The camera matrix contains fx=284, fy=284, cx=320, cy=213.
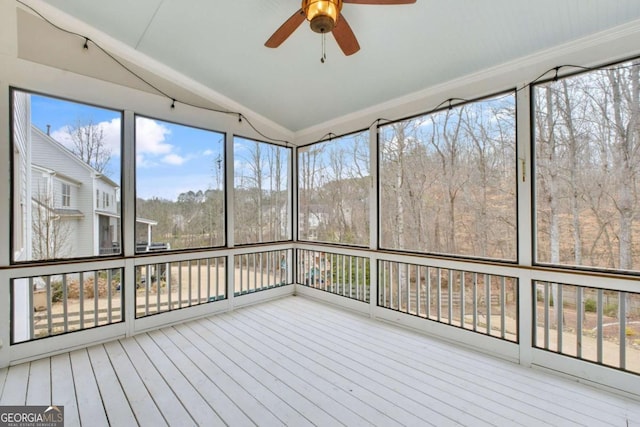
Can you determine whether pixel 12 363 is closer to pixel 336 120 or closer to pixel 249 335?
pixel 249 335

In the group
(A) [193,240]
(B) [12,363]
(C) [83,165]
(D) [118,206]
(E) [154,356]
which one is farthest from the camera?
(A) [193,240]

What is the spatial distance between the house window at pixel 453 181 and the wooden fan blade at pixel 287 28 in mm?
2035

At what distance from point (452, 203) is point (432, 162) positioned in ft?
1.92

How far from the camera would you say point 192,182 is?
3.88m

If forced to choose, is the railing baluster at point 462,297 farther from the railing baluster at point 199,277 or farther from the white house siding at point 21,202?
the white house siding at point 21,202

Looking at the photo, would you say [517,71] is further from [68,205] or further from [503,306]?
[68,205]

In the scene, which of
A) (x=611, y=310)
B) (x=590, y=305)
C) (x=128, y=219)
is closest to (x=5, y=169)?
(x=128, y=219)

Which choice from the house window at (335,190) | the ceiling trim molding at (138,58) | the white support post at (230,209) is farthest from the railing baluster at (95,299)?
the house window at (335,190)

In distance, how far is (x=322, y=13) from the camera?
1.58m

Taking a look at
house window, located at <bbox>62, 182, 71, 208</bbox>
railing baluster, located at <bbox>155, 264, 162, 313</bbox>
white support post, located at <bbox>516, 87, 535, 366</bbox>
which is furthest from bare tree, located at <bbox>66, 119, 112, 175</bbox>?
white support post, located at <bbox>516, 87, 535, 366</bbox>

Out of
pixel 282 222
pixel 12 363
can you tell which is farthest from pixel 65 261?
pixel 282 222

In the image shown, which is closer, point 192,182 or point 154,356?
point 154,356

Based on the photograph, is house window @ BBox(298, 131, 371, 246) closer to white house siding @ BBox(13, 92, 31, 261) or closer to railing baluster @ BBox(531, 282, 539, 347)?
railing baluster @ BBox(531, 282, 539, 347)

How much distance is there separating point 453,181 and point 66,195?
4272 mm
